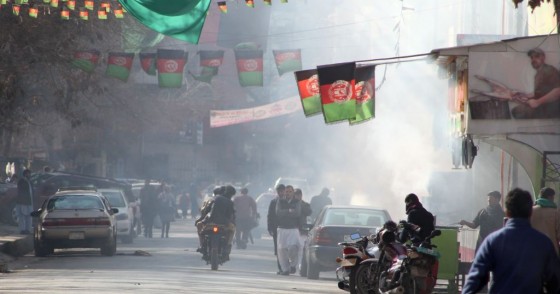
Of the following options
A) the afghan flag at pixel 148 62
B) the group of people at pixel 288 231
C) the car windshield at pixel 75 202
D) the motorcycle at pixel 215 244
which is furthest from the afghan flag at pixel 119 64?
the motorcycle at pixel 215 244

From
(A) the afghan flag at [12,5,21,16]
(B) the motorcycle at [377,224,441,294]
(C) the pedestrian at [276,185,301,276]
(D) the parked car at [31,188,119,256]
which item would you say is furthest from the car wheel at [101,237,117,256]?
(B) the motorcycle at [377,224,441,294]

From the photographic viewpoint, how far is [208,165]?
8388 centimetres

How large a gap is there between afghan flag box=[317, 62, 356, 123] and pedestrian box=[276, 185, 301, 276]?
484 centimetres

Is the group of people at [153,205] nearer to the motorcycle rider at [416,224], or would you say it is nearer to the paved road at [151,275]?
the paved road at [151,275]

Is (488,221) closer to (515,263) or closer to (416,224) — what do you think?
(416,224)

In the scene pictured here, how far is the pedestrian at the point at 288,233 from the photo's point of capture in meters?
24.4

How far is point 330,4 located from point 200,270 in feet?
196

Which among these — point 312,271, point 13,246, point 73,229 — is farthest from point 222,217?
point 13,246

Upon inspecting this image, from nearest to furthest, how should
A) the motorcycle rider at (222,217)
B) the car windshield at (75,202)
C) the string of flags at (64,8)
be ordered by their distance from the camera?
1. the string of flags at (64,8)
2. the motorcycle rider at (222,217)
3. the car windshield at (75,202)

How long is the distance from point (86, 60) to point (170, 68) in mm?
4451

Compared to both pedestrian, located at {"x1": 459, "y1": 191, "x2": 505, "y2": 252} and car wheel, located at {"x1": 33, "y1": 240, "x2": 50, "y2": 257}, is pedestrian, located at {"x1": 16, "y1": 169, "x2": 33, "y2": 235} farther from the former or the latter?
pedestrian, located at {"x1": 459, "y1": 191, "x2": 505, "y2": 252}

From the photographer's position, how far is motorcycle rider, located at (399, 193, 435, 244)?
15310 millimetres

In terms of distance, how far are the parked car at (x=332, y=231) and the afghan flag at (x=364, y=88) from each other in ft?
9.20

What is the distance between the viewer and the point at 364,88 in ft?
65.0
